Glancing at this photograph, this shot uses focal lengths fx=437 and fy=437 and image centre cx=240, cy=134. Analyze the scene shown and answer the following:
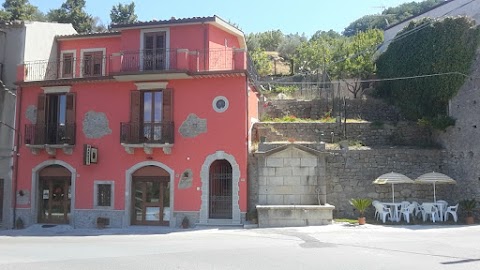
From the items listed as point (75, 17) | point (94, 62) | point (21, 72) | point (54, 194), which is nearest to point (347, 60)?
point (94, 62)

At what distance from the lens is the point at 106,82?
2097cm

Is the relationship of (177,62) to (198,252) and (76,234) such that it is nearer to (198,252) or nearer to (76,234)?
(76,234)

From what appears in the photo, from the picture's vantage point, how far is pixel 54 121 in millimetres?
21547

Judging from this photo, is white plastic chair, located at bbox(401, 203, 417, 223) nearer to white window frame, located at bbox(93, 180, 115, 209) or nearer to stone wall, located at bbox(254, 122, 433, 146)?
stone wall, located at bbox(254, 122, 433, 146)

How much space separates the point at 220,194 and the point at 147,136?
4.27m

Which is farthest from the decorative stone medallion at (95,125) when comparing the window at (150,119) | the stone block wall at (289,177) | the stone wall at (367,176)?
the stone block wall at (289,177)

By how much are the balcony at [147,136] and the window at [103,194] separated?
2001 mm

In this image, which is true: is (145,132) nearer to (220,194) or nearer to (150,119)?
(150,119)

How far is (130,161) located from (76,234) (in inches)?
157

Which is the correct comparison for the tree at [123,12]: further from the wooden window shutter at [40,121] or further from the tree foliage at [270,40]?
the wooden window shutter at [40,121]

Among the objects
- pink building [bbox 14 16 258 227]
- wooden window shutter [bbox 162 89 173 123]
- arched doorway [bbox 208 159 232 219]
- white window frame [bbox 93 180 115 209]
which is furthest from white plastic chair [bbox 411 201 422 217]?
white window frame [bbox 93 180 115 209]

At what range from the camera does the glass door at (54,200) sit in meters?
21.3

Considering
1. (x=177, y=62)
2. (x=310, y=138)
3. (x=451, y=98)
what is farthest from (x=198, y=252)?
(x=451, y=98)

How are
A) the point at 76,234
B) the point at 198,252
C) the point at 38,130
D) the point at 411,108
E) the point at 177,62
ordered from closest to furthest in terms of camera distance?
the point at 198,252
the point at 76,234
the point at 177,62
the point at 38,130
the point at 411,108
